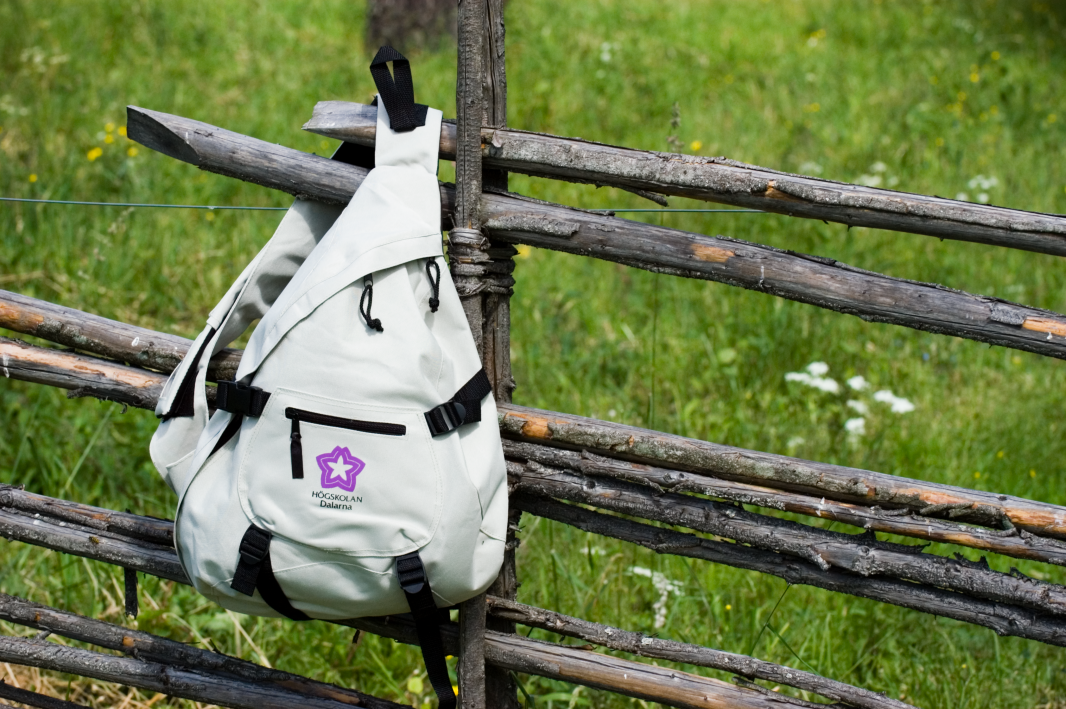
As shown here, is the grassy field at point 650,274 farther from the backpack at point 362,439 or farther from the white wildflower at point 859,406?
the backpack at point 362,439

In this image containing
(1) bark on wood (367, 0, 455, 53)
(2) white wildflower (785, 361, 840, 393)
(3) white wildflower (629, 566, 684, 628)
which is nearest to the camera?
(3) white wildflower (629, 566, 684, 628)

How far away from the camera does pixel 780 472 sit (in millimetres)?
1906

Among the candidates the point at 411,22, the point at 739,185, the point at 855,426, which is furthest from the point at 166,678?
the point at 411,22

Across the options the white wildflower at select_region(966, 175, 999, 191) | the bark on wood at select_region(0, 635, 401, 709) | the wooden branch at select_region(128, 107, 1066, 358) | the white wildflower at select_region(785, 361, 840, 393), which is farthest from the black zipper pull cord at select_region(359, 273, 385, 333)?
the white wildflower at select_region(966, 175, 999, 191)

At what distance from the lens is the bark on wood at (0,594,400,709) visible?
7.00 feet

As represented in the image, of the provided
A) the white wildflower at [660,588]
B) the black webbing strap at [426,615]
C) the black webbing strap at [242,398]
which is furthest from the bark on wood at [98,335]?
the white wildflower at [660,588]

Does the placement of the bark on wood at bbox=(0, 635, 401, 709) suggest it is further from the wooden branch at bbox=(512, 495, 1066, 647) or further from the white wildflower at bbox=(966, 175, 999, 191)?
the white wildflower at bbox=(966, 175, 999, 191)

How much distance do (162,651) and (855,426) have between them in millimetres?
2433

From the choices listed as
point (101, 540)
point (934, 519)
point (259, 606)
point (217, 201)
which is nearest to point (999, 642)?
point (934, 519)

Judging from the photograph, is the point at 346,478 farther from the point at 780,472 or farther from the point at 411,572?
the point at 780,472

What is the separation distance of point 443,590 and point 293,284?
0.64 m

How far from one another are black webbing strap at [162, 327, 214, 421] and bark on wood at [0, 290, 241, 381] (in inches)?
6.3

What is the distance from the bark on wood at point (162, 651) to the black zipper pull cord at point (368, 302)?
98cm

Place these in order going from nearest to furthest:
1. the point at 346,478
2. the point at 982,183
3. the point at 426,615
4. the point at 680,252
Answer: the point at 346,478 < the point at 426,615 < the point at 680,252 < the point at 982,183
